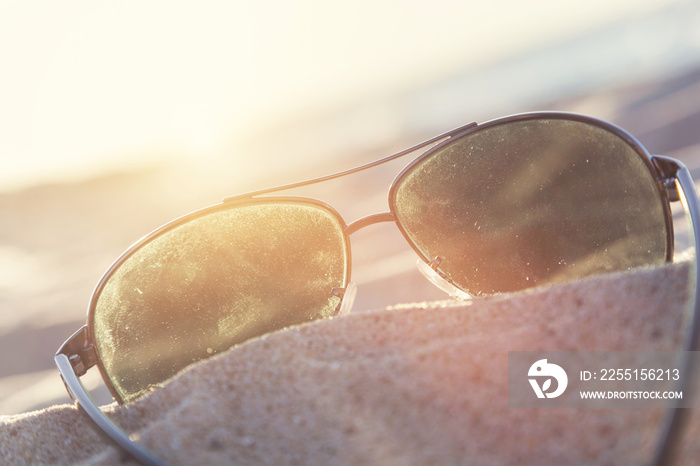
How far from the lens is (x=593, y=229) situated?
1116 millimetres

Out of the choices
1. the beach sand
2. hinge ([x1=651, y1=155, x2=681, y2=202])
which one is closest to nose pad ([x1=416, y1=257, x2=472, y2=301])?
the beach sand

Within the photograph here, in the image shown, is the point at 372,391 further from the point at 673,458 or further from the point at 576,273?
the point at 576,273

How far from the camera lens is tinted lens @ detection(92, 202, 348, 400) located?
107 cm

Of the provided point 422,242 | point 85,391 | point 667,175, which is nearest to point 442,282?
point 422,242

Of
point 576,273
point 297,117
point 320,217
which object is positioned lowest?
point 297,117

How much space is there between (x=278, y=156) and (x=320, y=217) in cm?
1036

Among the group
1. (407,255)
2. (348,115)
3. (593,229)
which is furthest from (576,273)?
(348,115)

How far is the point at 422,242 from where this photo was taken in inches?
50.6

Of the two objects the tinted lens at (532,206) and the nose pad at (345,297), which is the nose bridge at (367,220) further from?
the nose pad at (345,297)
